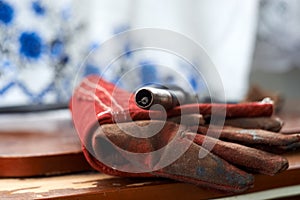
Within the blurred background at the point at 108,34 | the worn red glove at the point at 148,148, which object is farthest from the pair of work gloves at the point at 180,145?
the blurred background at the point at 108,34

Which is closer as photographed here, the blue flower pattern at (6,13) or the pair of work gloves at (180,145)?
the pair of work gloves at (180,145)

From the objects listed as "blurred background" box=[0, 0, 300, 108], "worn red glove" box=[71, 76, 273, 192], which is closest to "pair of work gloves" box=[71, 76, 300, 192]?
"worn red glove" box=[71, 76, 273, 192]

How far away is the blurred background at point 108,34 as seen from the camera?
33.9 inches

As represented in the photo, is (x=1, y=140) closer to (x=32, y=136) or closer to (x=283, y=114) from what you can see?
(x=32, y=136)

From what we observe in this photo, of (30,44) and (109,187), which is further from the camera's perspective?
(30,44)

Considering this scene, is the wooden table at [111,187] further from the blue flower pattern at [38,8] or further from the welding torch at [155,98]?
the blue flower pattern at [38,8]

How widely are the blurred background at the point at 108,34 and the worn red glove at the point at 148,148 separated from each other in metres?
0.22

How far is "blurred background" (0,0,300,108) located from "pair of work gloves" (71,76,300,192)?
0.73 feet

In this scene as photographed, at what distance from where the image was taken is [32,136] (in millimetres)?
824

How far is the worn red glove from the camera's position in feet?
1.92

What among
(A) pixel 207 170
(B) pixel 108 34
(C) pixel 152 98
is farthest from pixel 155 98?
(B) pixel 108 34

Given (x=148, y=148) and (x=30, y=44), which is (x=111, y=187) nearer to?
(x=148, y=148)

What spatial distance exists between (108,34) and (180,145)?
0.40 meters

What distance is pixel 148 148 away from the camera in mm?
593
